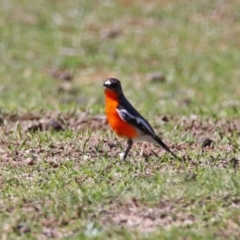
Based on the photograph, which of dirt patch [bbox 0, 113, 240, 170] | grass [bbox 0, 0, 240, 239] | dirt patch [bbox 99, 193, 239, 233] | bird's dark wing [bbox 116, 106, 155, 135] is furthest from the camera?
dirt patch [bbox 0, 113, 240, 170]

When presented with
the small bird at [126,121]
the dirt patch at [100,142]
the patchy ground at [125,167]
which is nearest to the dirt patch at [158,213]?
the patchy ground at [125,167]

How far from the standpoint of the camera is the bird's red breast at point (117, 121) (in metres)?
7.70

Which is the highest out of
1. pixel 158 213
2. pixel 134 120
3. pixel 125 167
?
pixel 134 120

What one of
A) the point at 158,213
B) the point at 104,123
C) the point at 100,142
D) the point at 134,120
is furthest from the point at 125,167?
the point at 104,123

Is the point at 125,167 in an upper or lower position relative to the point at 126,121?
lower

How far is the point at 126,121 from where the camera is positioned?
25.2 feet

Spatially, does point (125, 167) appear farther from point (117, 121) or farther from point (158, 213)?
point (158, 213)

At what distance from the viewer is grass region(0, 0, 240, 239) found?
614 centimetres

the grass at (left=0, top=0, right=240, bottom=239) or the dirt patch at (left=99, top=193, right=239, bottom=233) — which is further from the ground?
the grass at (left=0, top=0, right=240, bottom=239)

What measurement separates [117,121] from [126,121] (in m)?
0.08

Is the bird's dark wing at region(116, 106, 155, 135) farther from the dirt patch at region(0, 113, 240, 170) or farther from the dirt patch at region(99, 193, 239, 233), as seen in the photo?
the dirt patch at region(99, 193, 239, 233)

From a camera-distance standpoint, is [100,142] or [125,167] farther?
[100,142]

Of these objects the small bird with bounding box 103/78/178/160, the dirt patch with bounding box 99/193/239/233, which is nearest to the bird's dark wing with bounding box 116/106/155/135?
the small bird with bounding box 103/78/178/160

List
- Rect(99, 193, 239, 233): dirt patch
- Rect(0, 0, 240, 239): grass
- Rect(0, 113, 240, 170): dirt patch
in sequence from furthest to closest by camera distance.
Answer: Rect(0, 113, 240, 170): dirt patch, Rect(0, 0, 240, 239): grass, Rect(99, 193, 239, 233): dirt patch
